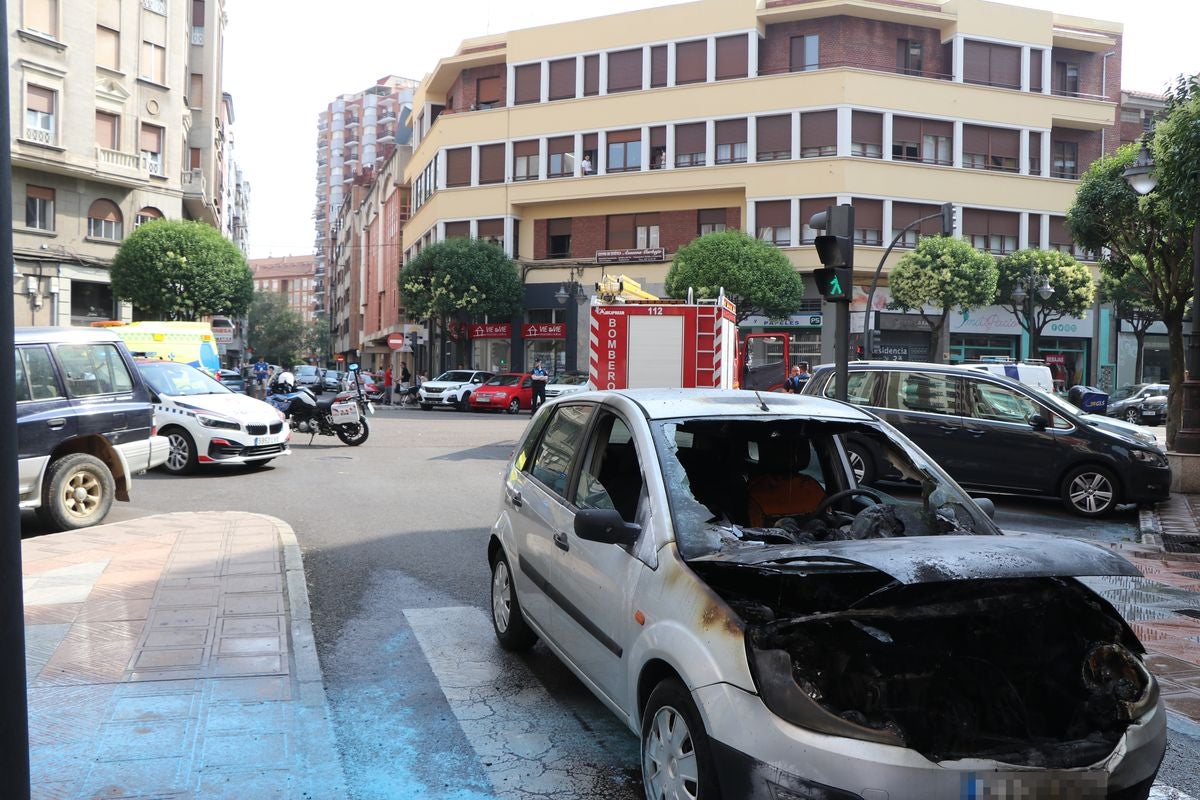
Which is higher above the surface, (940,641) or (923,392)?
(923,392)

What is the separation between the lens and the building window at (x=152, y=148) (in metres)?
38.3

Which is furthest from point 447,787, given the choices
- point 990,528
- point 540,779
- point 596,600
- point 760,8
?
point 760,8

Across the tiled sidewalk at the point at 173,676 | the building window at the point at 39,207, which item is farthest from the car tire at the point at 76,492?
the building window at the point at 39,207

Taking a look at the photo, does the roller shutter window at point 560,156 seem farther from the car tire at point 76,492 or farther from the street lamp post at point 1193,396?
the car tire at point 76,492

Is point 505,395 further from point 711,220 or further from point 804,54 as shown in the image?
point 804,54

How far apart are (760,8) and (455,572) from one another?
34310 millimetres

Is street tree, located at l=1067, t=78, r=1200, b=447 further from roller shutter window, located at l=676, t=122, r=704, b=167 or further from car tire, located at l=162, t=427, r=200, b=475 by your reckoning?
roller shutter window, located at l=676, t=122, r=704, b=167

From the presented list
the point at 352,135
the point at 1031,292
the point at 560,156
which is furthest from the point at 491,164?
the point at 352,135

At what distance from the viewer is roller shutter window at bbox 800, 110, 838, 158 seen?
35.2 meters

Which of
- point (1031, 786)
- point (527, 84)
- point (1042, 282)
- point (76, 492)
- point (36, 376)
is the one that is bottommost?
point (76, 492)

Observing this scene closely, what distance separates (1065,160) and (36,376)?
39961 millimetres

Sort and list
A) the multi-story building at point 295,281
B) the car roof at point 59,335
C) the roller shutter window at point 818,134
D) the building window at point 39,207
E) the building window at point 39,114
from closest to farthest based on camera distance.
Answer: the car roof at point 59,335, the building window at point 39,114, the building window at point 39,207, the roller shutter window at point 818,134, the multi-story building at point 295,281

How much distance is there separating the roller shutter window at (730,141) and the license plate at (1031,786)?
118 ft

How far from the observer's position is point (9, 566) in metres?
2.18
